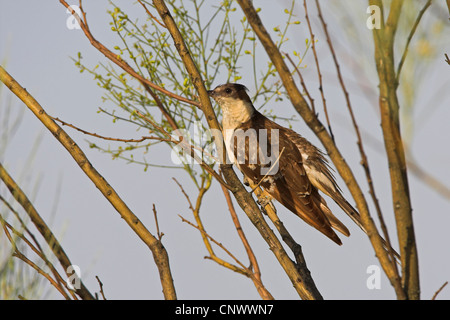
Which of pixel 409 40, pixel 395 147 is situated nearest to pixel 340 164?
pixel 395 147

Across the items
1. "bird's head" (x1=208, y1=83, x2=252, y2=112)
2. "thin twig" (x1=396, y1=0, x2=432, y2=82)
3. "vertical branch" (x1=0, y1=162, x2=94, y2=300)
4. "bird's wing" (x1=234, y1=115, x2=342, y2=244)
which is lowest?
"vertical branch" (x1=0, y1=162, x2=94, y2=300)

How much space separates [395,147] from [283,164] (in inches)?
113

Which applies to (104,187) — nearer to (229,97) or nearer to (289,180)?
(289,180)

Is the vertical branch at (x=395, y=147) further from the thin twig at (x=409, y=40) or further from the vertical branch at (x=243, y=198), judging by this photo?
the vertical branch at (x=243, y=198)


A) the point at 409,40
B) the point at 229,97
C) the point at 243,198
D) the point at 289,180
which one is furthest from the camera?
the point at 229,97

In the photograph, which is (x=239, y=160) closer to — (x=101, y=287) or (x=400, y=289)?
(x=101, y=287)

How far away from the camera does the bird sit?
4.17 metres

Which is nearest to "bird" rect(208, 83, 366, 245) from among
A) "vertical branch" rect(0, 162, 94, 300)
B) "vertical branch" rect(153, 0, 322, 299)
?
"vertical branch" rect(153, 0, 322, 299)

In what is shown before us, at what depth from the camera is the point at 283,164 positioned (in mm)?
4477

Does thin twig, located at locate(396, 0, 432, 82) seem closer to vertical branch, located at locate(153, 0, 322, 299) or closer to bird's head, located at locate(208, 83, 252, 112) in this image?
vertical branch, located at locate(153, 0, 322, 299)

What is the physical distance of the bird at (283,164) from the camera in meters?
4.17

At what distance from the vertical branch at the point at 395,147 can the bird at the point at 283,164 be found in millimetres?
2278

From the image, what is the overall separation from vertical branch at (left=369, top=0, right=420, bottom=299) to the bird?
228cm
